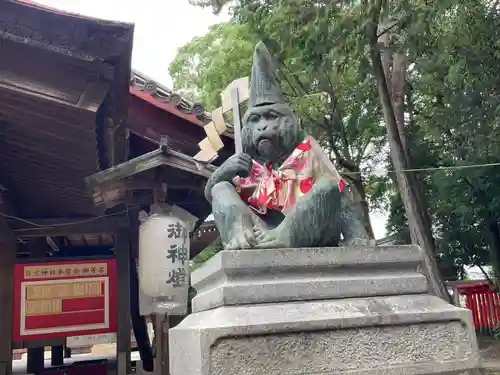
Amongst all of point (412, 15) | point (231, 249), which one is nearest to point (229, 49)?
point (412, 15)

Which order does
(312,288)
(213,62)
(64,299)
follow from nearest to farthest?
1. (312,288)
2. (64,299)
3. (213,62)

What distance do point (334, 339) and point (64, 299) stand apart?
209 inches

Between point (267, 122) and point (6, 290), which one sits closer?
point (267, 122)

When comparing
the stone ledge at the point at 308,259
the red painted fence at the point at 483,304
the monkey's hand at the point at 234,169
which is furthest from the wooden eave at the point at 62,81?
the red painted fence at the point at 483,304

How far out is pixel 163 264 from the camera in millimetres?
6340

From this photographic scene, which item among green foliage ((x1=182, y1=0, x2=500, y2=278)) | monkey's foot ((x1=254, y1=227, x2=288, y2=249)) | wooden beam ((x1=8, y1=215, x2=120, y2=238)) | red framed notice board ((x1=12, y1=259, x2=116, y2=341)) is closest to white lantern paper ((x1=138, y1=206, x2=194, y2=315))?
red framed notice board ((x1=12, y1=259, x2=116, y2=341))

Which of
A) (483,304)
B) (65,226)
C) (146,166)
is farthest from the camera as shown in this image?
(483,304)

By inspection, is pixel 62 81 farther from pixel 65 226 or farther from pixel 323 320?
pixel 323 320

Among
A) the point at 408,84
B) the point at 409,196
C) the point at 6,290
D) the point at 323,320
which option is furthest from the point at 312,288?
the point at 408,84

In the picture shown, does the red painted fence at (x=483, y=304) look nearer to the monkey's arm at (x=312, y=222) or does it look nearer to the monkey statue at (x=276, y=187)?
the monkey statue at (x=276, y=187)

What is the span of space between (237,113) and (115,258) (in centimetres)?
440

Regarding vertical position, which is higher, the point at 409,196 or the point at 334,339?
the point at 409,196

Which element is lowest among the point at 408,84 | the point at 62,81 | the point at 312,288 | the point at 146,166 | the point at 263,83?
the point at 312,288

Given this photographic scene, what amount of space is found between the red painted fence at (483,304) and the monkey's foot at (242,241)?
1285 centimetres
